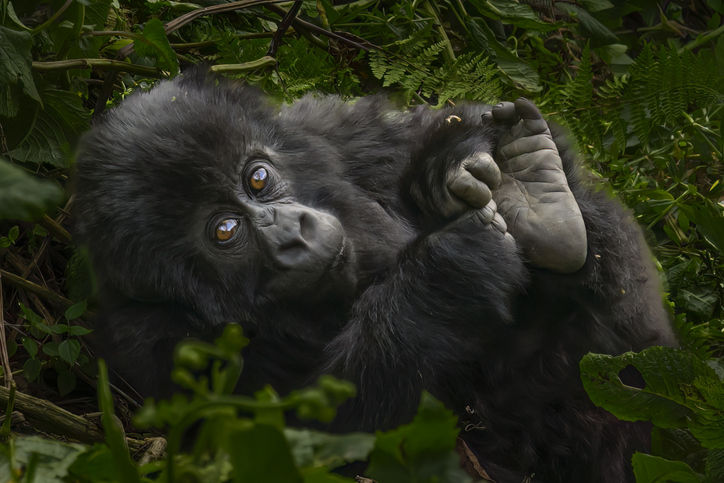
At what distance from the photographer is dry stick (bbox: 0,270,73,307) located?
1.96 m

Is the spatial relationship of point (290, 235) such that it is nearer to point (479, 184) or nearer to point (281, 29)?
point (479, 184)

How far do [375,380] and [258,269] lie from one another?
0.42 metres

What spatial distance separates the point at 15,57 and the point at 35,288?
681mm

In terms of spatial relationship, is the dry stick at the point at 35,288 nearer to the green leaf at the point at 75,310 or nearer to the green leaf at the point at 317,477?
the green leaf at the point at 75,310

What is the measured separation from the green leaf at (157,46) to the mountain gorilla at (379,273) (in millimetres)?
171

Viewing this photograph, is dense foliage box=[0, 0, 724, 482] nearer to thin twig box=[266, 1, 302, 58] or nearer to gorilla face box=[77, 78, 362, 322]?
thin twig box=[266, 1, 302, 58]

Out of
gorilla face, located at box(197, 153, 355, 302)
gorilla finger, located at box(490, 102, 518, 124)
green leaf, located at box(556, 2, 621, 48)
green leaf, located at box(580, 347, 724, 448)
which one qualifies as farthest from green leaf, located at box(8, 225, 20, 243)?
green leaf, located at box(556, 2, 621, 48)

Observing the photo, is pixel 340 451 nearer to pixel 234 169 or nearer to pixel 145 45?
pixel 234 169

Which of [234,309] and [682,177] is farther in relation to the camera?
[682,177]

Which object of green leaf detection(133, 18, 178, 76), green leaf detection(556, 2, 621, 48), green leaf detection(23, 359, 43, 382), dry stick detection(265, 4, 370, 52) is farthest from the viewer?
green leaf detection(556, 2, 621, 48)

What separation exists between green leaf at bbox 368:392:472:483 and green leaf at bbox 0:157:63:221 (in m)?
0.37

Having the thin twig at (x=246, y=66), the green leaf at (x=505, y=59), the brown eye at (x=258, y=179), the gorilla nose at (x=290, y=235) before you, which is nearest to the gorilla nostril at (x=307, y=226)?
the gorilla nose at (x=290, y=235)

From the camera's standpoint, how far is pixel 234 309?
1740mm

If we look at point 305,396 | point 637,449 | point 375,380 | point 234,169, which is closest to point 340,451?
point 305,396
